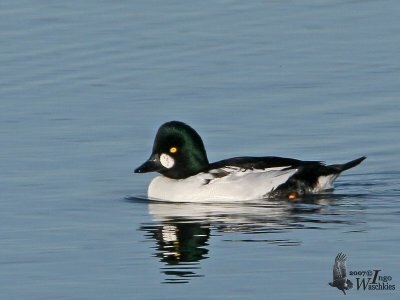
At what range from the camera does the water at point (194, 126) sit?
14.1 m

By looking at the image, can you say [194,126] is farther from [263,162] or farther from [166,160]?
[263,162]

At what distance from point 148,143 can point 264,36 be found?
485cm

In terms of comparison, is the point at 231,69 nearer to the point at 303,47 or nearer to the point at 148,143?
the point at 303,47

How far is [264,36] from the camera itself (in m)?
23.9

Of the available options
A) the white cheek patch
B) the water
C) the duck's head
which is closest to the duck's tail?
the water

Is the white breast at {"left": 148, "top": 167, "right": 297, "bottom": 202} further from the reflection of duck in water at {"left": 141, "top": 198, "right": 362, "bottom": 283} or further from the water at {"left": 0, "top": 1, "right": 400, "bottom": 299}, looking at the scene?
the water at {"left": 0, "top": 1, "right": 400, "bottom": 299}

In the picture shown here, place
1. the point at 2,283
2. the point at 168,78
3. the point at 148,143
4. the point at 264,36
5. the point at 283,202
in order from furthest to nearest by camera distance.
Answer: the point at 264,36
the point at 168,78
the point at 148,143
the point at 283,202
the point at 2,283

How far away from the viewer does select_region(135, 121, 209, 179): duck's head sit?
18.1 meters

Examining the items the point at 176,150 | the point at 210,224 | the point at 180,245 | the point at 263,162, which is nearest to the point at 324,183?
the point at 263,162

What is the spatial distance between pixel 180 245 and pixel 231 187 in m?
2.53

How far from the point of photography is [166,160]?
18266mm

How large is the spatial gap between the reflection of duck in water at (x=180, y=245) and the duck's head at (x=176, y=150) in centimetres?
180

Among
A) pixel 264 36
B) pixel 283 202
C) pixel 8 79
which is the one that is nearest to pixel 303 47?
pixel 264 36

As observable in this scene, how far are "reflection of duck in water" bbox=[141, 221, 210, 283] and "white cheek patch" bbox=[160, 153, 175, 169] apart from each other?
1.80 meters
